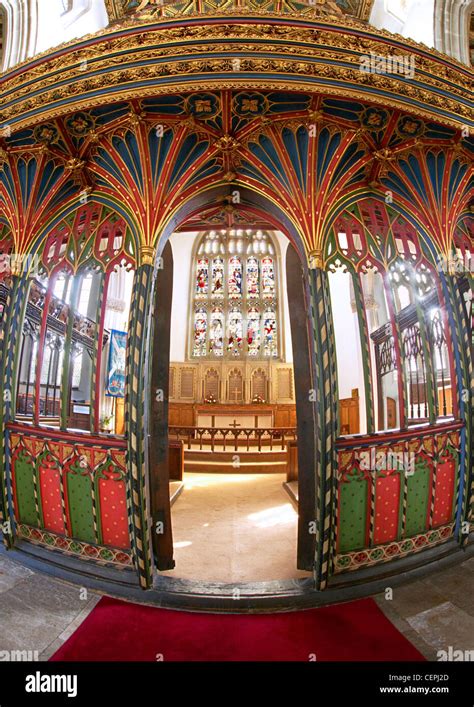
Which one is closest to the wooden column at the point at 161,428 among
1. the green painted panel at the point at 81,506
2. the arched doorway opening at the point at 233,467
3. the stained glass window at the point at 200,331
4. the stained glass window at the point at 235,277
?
Result: the arched doorway opening at the point at 233,467

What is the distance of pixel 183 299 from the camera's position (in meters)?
17.2

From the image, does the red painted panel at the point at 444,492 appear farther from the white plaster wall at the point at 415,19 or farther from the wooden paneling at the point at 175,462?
the white plaster wall at the point at 415,19

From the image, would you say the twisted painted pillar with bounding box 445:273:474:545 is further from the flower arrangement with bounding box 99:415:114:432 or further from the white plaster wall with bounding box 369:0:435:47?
the flower arrangement with bounding box 99:415:114:432

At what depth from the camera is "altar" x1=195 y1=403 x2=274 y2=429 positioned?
14.6 metres

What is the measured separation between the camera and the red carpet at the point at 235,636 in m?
2.26

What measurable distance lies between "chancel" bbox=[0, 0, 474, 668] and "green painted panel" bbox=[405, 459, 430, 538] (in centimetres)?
3

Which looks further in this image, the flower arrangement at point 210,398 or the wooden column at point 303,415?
the flower arrangement at point 210,398

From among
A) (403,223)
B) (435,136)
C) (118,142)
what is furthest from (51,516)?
(435,136)

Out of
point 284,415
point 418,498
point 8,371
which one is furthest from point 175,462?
point 284,415

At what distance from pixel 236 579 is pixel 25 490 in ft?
8.39

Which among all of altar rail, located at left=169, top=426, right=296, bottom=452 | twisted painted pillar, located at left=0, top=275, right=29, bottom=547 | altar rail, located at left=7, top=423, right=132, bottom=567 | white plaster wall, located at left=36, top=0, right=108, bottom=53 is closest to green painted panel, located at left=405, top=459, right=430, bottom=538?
altar rail, located at left=7, top=423, right=132, bottom=567

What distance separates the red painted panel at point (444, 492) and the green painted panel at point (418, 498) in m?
0.16

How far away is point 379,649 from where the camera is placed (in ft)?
7.52

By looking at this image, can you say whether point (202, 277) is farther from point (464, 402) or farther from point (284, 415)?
point (464, 402)
